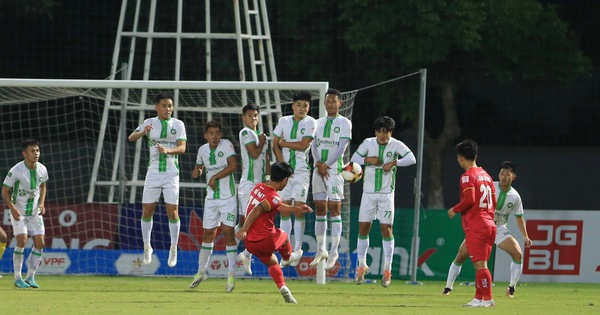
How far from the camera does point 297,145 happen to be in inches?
698

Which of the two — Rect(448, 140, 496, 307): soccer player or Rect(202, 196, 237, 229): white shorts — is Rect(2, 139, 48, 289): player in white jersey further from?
Rect(448, 140, 496, 307): soccer player

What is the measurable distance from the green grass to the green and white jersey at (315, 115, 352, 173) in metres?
1.97

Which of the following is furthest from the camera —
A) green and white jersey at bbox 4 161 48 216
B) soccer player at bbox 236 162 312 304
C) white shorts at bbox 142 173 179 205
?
green and white jersey at bbox 4 161 48 216

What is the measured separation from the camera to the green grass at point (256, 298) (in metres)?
14.1

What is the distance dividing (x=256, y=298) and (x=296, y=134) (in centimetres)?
285

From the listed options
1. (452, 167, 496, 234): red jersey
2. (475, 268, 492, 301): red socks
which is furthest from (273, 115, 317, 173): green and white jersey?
(475, 268, 492, 301): red socks

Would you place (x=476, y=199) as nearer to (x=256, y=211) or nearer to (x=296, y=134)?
(x=256, y=211)

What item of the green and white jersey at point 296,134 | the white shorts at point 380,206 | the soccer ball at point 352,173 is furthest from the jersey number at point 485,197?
the green and white jersey at point 296,134

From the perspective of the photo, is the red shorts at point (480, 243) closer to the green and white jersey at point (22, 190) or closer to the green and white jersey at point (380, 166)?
the green and white jersey at point (380, 166)

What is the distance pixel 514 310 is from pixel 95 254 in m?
9.20

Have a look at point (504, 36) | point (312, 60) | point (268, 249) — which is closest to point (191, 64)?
point (312, 60)

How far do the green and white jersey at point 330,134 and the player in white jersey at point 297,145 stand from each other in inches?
5.9

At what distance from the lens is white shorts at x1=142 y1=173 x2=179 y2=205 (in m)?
18.0

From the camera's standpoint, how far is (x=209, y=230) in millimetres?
18016
